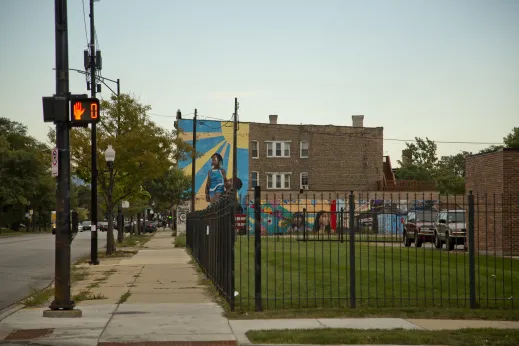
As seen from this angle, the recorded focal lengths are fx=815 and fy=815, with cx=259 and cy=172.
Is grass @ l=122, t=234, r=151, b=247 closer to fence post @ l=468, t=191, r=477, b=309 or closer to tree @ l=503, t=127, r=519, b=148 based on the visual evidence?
fence post @ l=468, t=191, r=477, b=309

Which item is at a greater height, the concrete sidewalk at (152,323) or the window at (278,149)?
the window at (278,149)

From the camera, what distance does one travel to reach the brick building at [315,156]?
80500 mm

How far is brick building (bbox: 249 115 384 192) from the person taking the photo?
264 ft

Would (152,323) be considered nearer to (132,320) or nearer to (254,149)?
(132,320)

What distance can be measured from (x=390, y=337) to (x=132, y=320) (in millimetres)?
4262

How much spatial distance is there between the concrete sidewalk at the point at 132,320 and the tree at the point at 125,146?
15.7 meters

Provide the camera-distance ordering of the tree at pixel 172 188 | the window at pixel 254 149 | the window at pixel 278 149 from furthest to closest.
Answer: the tree at pixel 172 188 → the window at pixel 278 149 → the window at pixel 254 149

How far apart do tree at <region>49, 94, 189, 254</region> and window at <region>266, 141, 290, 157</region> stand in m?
41.2

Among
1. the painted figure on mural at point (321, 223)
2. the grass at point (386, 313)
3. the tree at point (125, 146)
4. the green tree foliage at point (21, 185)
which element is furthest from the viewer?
the green tree foliage at point (21, 185)

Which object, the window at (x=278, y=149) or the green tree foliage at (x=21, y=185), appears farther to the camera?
the green tree foliage at (x=21, y=185)

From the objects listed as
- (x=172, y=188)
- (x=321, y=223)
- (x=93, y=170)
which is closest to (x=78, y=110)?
(x=321, y=223)

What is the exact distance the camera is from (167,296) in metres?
16.9

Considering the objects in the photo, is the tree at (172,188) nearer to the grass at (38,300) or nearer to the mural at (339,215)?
the mural at (339,215)

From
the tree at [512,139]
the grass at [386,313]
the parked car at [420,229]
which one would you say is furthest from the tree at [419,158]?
the grass at [386,313]
